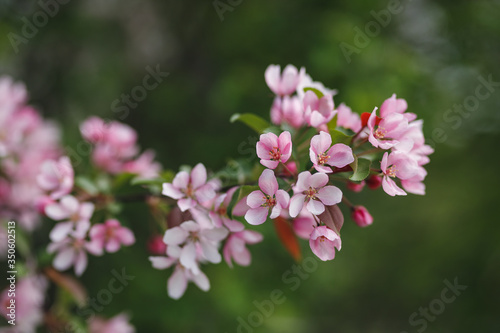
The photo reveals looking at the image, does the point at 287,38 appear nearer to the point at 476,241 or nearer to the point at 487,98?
the point at 487,98

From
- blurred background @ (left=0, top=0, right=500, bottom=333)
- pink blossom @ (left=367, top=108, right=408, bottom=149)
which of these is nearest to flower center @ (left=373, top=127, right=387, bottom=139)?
pink blossom @ (left=367, top=108, right=408, bottom=149)

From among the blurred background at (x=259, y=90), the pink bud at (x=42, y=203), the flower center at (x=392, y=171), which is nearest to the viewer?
the flower center at (x=392, y=171)

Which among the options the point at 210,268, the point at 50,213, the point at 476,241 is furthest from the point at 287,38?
the point at 476,241

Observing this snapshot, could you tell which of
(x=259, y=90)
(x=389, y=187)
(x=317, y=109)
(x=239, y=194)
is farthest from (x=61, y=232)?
(x=259, y=90)

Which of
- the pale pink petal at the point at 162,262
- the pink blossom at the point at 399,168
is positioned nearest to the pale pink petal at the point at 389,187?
the pink blossom at the point at 399,168

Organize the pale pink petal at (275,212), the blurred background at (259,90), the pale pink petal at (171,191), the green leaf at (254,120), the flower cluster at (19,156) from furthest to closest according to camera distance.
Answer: the blurred background at (259,90), the flower cluster at (19,156), the green leaf at (254,120), the pale pink petal at (171,191), the pale pink petal at (275,212)

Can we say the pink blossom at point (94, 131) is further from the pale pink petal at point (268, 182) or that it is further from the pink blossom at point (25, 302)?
the pale pink petal at point (268, 182)
